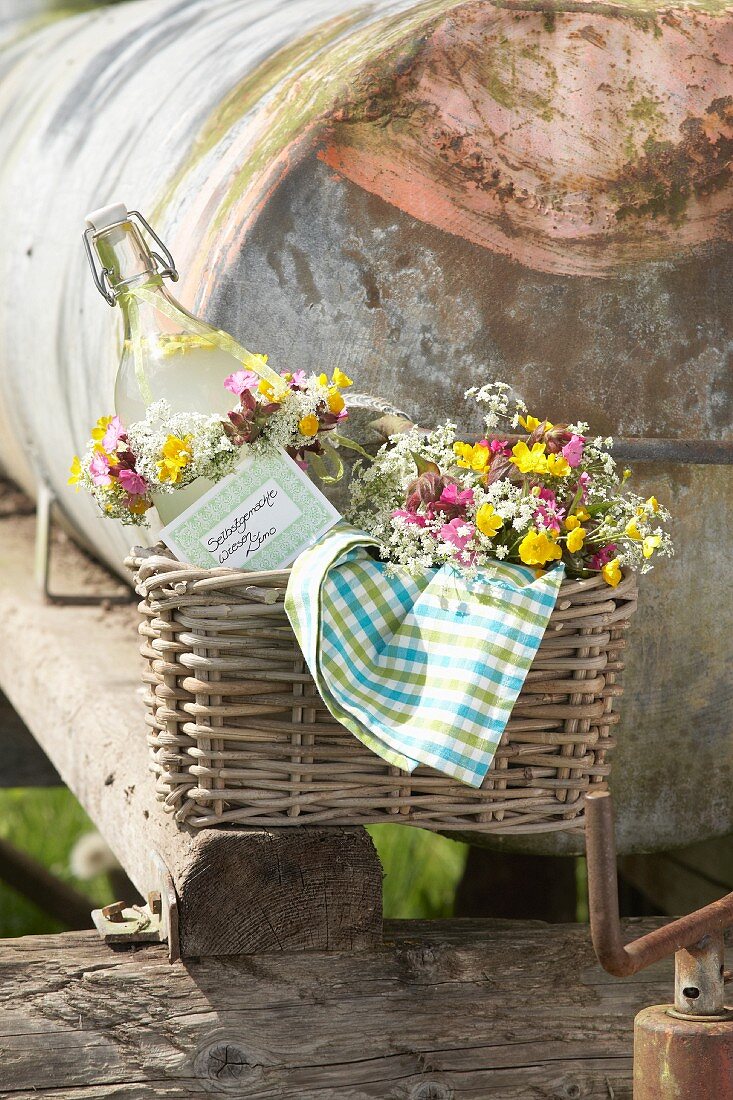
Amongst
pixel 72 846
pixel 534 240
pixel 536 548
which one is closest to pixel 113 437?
pixel 536 548

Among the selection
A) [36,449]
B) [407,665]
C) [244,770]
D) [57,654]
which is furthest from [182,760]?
[36,449]

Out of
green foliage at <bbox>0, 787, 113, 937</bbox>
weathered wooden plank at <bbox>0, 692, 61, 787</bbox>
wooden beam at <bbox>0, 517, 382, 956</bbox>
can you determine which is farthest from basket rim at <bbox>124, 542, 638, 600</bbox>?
green foliage at <bbox>0, 787, 113, 937</bbox>

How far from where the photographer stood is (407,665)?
3.93 feet

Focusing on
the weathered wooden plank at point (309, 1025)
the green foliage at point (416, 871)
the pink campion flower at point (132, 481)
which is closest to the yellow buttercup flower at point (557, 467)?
the pink campion flower at point (132, 481)

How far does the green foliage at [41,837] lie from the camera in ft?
12.5

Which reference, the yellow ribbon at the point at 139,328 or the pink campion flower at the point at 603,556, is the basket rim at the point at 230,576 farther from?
the yellow ribbon at the point at 139,328

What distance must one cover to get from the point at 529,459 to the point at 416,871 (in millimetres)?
2529

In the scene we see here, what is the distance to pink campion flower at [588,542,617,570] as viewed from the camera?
1.22m

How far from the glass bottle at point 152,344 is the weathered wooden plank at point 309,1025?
45 cm

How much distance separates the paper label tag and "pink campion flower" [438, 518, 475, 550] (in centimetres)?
11

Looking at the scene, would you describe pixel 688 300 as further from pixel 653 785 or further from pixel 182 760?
pixel 182 760

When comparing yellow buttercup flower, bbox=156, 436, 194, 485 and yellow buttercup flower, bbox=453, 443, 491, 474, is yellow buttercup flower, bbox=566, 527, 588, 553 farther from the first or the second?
yellow buttercup flower, bbox=156, 436, 194, 485

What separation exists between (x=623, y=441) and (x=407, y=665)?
421mm

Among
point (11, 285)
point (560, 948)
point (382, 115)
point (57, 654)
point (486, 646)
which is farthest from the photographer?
point (11, 285)
